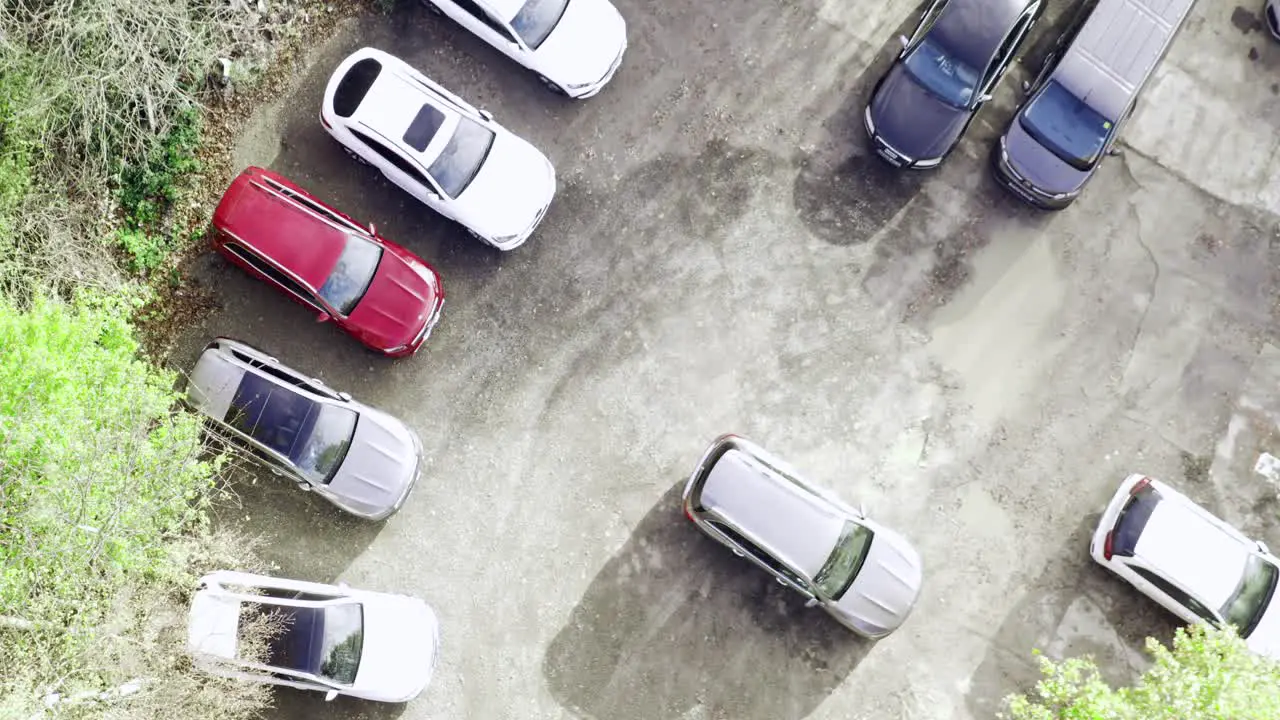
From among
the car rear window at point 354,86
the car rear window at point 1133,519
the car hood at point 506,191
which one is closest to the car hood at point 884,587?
the car rear window at point 1133,519

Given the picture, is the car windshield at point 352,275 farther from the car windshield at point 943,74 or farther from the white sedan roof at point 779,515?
the car windshield at point 943,74

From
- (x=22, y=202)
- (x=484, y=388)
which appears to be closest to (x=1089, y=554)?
(x=484, y=388)

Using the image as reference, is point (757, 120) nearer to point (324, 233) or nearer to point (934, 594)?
point (324, 233)

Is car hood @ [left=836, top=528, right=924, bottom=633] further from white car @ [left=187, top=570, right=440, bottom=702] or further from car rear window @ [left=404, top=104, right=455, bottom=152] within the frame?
car rear window @ [left=404, top=104, right=455, bottom=152]

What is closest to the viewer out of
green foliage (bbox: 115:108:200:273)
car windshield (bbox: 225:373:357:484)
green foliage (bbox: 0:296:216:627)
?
green foliage (bbox: 0:296:216:627)

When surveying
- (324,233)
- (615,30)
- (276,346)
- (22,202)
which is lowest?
(276,346)

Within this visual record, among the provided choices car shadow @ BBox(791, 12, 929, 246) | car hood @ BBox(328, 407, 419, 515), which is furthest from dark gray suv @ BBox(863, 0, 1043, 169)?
car hood @ BBox(328, 407, 419, 515)
